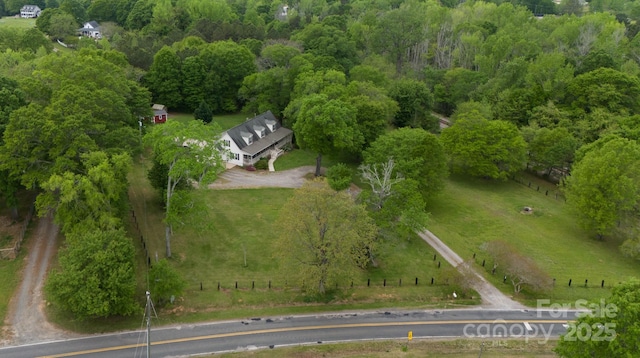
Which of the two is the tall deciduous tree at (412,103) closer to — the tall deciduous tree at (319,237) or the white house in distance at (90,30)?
the tall deciduous tree at (319,237)

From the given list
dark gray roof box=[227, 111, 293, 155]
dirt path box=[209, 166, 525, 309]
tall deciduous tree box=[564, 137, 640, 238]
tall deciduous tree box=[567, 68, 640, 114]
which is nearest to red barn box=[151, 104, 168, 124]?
dark gray roof box=[227, 111, 293, 155]

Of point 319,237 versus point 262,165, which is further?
point 262,165

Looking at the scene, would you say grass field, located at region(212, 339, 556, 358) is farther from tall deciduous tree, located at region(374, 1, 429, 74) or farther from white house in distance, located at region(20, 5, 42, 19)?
white house in distance, located at region(20, 5, 42, 19)

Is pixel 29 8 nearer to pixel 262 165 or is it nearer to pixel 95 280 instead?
pixel 262 165

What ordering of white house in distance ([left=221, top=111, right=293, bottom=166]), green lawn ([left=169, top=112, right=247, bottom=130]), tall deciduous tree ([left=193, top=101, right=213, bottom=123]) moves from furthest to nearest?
1. green lawn ([left=169, top=112, right=247, bottom=130])
2. tall deciduous tree ([left=193, top=101, right=213, bottom=123])
3. white house in distance ([left=221, top=111, right=293, bottom=166])

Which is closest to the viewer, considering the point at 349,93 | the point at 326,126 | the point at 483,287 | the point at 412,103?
the point at 483,287

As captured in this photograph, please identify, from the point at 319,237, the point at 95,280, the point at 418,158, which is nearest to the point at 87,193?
the point at 95,280

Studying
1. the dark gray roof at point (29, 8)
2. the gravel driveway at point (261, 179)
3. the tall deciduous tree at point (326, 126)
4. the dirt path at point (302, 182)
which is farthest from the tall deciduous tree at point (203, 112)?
the dark gray roof at point (29, 8)
